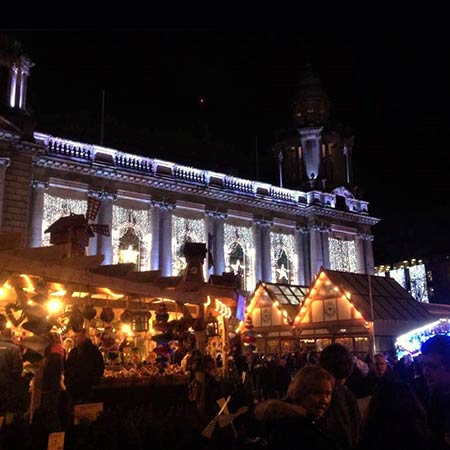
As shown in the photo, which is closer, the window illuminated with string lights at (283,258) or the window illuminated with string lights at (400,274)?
the window illuminated with string lights at (283,258)

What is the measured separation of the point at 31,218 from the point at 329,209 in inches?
723

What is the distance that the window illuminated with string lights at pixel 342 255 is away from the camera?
3278 cm

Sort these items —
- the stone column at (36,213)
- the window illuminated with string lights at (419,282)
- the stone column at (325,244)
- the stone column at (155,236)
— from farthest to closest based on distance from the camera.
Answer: the window illuminated with string lights at (419,282)
the stone column at (325,244)
the stone column at (155,236)
the stone column at (36,213)

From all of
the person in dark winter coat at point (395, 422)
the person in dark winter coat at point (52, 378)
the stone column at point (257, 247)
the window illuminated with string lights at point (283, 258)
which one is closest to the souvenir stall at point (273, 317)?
the stone column at point (257, 247)

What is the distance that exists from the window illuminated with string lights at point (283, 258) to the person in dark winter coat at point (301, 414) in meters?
27.5

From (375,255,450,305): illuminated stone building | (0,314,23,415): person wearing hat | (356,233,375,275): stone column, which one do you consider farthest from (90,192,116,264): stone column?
(375,255,450,305): illuminated stone building

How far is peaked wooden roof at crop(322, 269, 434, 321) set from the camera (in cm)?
1734

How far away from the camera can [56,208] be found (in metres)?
24.3

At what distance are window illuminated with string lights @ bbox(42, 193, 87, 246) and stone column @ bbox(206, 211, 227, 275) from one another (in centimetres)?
726

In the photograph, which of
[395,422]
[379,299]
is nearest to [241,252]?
[379,299]

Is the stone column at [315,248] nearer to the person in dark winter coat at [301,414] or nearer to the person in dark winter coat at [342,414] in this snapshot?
the person in dark winter coat at [342,414]

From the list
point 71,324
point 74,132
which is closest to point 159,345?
point 71,324

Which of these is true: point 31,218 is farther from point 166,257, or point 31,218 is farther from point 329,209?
point 329,209

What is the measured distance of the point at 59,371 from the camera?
864 centimetres
